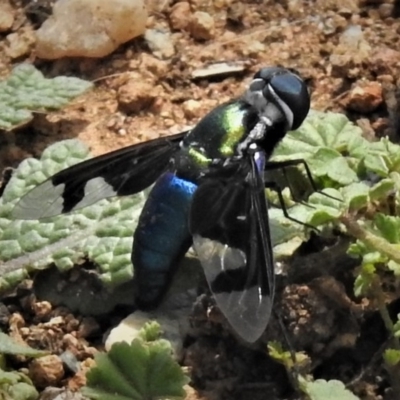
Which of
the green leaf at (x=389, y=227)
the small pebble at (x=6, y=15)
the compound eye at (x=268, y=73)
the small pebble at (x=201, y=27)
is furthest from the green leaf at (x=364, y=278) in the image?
the small pebble at (x=6, y=15)

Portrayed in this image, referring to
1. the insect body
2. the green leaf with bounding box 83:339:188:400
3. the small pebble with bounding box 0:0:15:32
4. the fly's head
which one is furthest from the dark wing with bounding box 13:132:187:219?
the small pebble with bounding box 0:0:15:32

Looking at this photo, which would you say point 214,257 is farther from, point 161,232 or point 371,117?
point 371,117

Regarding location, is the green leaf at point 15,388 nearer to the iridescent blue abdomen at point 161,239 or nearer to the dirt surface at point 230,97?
the dirt surface at point 230,97

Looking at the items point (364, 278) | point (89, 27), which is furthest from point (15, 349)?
point (89, 27)

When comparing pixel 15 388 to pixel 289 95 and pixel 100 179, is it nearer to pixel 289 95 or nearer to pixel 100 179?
pixel 100 179

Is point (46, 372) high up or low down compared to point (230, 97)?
down

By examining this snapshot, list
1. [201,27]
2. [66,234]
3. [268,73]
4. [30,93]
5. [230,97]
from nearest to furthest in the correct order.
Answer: [268,73]
[66,234]
[30,93]
[230,97]
[201,27]

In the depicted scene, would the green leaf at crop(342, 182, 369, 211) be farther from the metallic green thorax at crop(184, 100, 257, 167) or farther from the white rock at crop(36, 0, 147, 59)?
the white rock at crop(36, 0, 147, 59)
